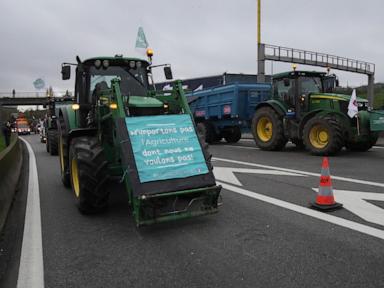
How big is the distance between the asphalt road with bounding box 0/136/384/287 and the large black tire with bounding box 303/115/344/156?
454cm

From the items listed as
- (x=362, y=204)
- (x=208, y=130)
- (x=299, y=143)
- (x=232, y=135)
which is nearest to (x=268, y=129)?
(x=299, y=143)

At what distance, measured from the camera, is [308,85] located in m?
13.4

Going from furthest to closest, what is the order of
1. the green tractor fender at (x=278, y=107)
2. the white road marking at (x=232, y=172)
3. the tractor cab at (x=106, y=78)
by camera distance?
1. the green tractor fender at (x=278, y=107)
2. the white road marking at (x=232, y=172)
3. the tractor cab at (x=106, y=78)

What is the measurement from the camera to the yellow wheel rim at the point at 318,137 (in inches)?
477

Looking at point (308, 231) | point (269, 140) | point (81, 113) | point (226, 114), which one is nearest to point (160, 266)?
point (308, 231)

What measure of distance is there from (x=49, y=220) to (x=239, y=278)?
341 cm

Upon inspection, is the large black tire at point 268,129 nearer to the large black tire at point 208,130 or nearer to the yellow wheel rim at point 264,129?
the yellow wheel rim at point 264,129

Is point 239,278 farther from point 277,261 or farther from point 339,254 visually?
point 339,254

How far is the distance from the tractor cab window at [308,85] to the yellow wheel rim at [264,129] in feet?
5.87

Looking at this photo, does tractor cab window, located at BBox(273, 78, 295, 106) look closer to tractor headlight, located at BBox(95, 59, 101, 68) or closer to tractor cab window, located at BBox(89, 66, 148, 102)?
tractor cab window, located at BBox(89, 66, 148, 102)

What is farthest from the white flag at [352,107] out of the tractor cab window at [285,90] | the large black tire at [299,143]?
the large black tire at [299,143]

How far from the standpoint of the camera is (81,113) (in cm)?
761

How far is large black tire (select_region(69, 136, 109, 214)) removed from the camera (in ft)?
18.9

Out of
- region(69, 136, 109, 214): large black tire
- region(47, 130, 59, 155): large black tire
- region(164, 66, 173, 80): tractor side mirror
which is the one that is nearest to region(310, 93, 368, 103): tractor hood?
region(164, 66, 173, 80): tractor side mirror
